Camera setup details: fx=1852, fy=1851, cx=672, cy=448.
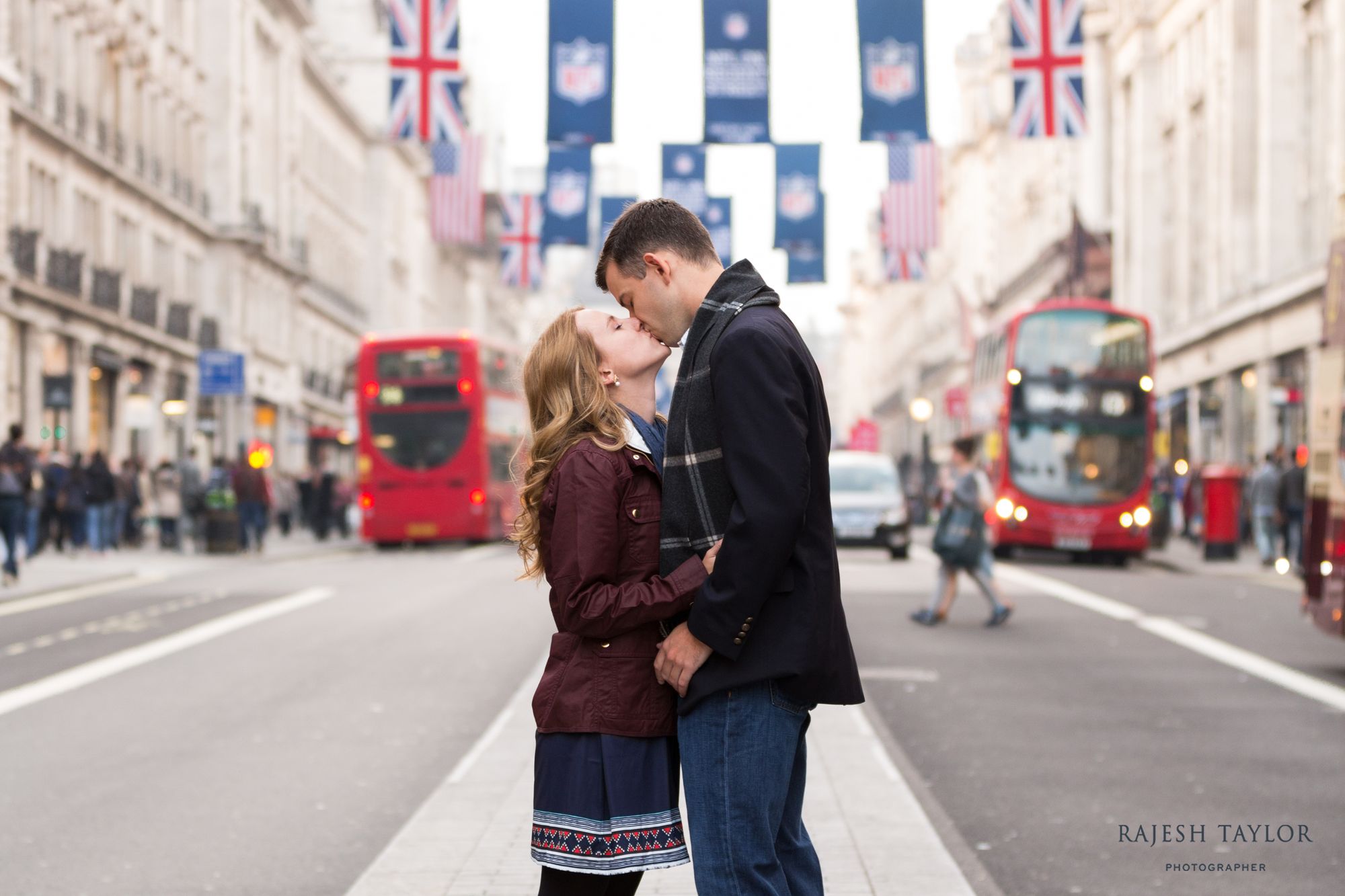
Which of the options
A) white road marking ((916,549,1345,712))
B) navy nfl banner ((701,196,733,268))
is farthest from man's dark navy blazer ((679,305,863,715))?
navy nfl banner ((701,196,733,268))

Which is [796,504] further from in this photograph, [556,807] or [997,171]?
[997,171]

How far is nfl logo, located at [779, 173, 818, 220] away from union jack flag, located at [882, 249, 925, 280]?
9.89 m

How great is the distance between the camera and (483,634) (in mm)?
15516

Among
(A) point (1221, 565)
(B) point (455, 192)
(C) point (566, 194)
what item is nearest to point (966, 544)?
(A) point (1221, 565)

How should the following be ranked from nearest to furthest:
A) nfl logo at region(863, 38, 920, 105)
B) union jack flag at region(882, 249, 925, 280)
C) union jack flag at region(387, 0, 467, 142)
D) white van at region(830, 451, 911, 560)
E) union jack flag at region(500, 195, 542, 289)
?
nfl logo at region(863, 38, 920, 105)
union jack flag at region(387, 0, 467, 142)
white van at region(830, 451, 911, 560)
union jack flag at region(500, 195, 542, 289)
union jack flag at region(882, 249, 925, 280)

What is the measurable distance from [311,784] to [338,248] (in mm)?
65056

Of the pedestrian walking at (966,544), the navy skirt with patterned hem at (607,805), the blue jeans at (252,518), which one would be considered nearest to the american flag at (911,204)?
the blue jeans at (252,518)

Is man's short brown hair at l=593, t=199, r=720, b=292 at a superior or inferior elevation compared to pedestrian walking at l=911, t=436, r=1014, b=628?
superior

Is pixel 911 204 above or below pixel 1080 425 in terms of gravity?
above

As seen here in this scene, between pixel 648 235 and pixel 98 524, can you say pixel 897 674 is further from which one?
pixel 98 524

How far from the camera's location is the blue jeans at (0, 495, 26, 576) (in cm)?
2039

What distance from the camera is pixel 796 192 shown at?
A: 3078cm

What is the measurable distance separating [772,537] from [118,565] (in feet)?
79.0

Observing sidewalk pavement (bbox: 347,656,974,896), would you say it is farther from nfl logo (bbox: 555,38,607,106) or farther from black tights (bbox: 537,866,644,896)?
→ nfl logo (bbox: 555,38,607,106)
